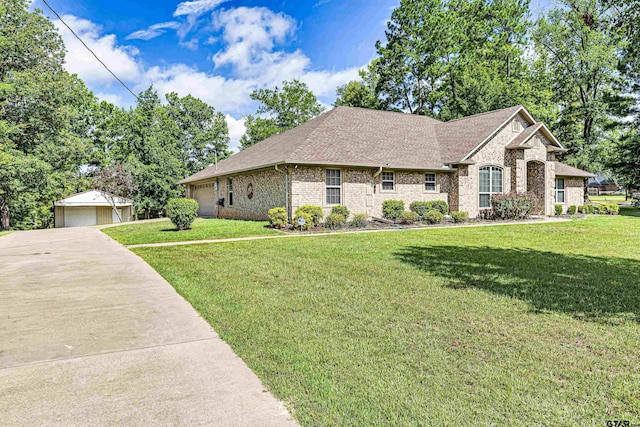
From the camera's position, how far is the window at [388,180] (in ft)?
63.9

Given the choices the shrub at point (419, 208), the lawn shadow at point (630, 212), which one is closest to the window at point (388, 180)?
the shrub at point (419, 208)

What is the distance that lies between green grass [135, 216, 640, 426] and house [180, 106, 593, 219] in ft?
29.9

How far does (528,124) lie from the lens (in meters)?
23.1

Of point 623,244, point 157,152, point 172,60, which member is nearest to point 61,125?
point 157,152

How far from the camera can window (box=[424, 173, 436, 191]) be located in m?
20.7

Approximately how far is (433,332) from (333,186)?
14118mm

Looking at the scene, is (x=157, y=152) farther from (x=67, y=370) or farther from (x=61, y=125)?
(x=67, y=370)

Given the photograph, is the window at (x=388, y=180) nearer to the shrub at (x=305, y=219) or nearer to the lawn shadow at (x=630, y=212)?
the shrub at (x=305, y=219)

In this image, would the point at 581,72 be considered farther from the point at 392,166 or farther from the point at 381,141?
the point at 392,166

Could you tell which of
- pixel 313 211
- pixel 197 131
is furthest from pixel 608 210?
pixel 197 131

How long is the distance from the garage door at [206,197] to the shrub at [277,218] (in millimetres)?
12408

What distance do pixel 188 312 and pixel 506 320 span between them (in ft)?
13.4

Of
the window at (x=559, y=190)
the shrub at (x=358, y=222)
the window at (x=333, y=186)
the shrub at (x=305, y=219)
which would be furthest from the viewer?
the window at (x=559, y=190)

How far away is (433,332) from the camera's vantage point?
161 inches
